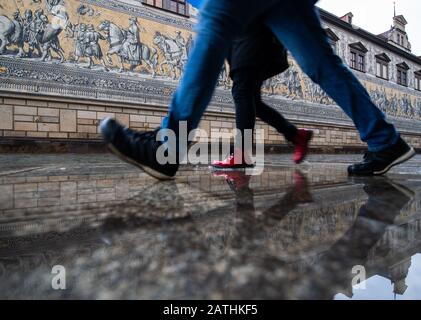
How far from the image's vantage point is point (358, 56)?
7195 millimetres

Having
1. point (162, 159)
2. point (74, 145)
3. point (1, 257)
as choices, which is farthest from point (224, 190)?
point (74, 145)

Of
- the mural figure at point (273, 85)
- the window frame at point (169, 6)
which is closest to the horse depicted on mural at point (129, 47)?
the window frame at point (169, 6)

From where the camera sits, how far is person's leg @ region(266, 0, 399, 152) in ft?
1.95

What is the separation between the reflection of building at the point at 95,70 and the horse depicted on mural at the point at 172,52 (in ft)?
0.05

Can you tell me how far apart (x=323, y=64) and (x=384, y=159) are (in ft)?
0.90

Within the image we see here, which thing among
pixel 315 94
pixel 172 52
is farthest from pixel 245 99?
pixel 315 94

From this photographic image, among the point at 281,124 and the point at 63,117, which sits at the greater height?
the point at 63,117

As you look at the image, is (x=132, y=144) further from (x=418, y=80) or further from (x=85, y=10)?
(x=418, y=80)

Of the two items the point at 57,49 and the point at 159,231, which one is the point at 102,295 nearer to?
the point at 159,231

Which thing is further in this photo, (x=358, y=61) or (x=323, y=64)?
(x=358, y=61)

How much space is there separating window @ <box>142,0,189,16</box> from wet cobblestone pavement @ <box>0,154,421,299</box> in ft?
15.1

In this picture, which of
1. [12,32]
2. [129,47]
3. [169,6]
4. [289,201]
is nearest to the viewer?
[289,201]

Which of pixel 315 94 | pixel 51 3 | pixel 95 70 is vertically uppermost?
pixel 51 3

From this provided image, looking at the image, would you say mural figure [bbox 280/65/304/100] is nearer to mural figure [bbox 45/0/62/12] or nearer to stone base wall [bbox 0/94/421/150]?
stone base wall [bbox 0/94/421/150]
